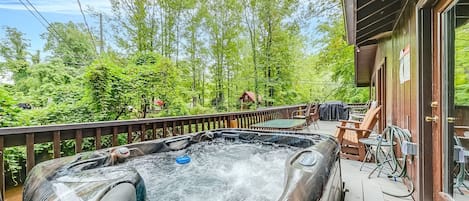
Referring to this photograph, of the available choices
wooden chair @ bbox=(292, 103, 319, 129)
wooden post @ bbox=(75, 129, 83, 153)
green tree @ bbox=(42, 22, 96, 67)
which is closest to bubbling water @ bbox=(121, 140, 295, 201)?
wooden post @ bbox=(75, 129, 83, 153)

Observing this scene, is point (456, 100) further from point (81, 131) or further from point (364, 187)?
point (81, 131)

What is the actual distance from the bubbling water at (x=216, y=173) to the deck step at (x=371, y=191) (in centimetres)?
93

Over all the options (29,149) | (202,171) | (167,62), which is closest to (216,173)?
(202,171)

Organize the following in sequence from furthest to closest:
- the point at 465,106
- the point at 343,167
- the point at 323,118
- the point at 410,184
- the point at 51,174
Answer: the point at 323,118 → the point at 343,167 → the point at 410,184 → the point at 465,106 → the point at 51,174

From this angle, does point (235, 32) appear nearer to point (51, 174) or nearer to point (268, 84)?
point (268, 84)

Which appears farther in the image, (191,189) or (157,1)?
(157,1)

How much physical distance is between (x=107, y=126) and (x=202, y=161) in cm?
105

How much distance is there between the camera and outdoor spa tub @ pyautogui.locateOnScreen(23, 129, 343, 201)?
4.18ft

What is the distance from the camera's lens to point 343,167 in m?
3.76

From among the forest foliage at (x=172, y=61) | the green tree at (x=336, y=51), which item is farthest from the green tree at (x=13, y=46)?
the green tree at (x=336, y=51)

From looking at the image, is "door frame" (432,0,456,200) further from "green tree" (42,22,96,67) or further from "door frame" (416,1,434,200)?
"green tree" (42,22,96,67)

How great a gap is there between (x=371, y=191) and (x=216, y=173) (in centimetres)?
180

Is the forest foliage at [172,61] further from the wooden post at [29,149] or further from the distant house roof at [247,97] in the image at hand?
the wooden post at [29,149]

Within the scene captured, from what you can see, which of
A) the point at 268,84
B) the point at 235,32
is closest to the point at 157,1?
the point at 235,32
